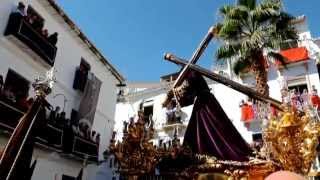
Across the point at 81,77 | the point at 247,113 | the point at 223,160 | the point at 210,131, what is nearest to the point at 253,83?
the point at 247,113

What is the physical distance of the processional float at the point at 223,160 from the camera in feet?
17.0

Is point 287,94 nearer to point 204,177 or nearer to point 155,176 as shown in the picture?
point 204,177

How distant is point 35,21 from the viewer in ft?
46.8

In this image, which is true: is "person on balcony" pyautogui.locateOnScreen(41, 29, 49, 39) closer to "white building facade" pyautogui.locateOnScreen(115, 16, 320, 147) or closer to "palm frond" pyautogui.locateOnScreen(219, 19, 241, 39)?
"white building facade" pyautogui.locateOnScreen(115, 16, 320, 147)

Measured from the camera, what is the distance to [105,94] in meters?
20.6

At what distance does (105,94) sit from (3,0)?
28.5 feet

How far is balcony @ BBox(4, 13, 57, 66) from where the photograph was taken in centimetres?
1282

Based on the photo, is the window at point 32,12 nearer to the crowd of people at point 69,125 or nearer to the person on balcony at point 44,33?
the person on balcony at point 44,33

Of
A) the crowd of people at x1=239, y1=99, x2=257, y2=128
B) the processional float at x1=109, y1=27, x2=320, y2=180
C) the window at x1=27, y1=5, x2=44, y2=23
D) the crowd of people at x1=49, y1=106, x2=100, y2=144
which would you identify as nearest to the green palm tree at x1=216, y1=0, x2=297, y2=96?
the crowd of people at x1=239, y1=99, x2=257, y2=128

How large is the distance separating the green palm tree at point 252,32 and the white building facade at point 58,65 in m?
7.33

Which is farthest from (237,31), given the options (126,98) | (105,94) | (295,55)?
(126,98)

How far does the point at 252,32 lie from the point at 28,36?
9212mm

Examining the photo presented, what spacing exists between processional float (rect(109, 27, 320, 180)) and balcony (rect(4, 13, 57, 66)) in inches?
323

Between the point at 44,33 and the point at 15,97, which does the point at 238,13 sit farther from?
the point at 15,97
